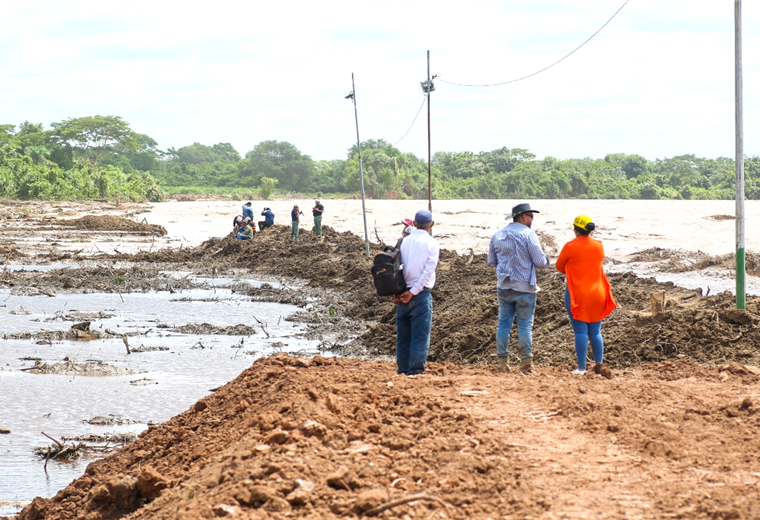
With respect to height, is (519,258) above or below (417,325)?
above

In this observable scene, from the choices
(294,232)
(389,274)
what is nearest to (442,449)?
(389,274)

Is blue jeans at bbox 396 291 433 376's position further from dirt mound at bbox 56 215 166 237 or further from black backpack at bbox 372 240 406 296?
dirt mound at bbox 56 215 166 237

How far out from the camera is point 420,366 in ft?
28.4

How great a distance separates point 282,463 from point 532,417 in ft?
6.94

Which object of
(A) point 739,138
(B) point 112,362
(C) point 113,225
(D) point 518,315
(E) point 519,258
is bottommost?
(B) point 112,362

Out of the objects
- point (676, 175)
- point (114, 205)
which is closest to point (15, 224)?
point (114, 205)

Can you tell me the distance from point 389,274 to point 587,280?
1982 mm

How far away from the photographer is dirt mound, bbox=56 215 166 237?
42894mm

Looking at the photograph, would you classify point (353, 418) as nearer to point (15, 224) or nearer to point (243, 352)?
point (243, 352)

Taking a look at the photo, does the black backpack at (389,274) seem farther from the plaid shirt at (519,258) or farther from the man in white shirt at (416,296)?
the plaid shirt at (519,258)

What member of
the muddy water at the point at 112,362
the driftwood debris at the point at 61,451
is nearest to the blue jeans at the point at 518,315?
the muddy water at the point at 112,362

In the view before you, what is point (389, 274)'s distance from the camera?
27.4ft

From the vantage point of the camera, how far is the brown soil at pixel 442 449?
5004 millimetres

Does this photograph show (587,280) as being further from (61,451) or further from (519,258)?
(61,451)
